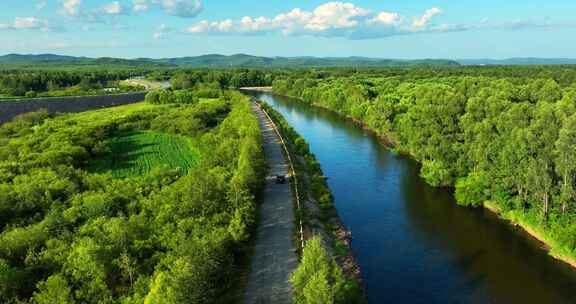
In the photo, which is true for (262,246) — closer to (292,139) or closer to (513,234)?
(513,234)

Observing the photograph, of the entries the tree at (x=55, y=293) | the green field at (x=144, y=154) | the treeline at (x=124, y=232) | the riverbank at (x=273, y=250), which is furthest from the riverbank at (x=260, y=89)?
the tree at (x=55, y=293)

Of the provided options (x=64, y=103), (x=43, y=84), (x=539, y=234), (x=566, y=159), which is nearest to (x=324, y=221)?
(x=539, y=234)

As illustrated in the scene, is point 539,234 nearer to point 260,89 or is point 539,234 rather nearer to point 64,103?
point 64,103

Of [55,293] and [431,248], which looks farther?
[431,248]

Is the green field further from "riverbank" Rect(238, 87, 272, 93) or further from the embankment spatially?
"riverbank" Rect(238, 87, 272, 93)

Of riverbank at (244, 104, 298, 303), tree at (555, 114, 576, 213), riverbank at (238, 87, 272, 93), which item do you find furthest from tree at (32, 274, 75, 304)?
riverbank at (238, 87, 272, 93)

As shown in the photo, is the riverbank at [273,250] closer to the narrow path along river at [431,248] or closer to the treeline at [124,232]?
the treeline at [124,232]

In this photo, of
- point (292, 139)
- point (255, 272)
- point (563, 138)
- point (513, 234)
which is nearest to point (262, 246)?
point (255, 272)
